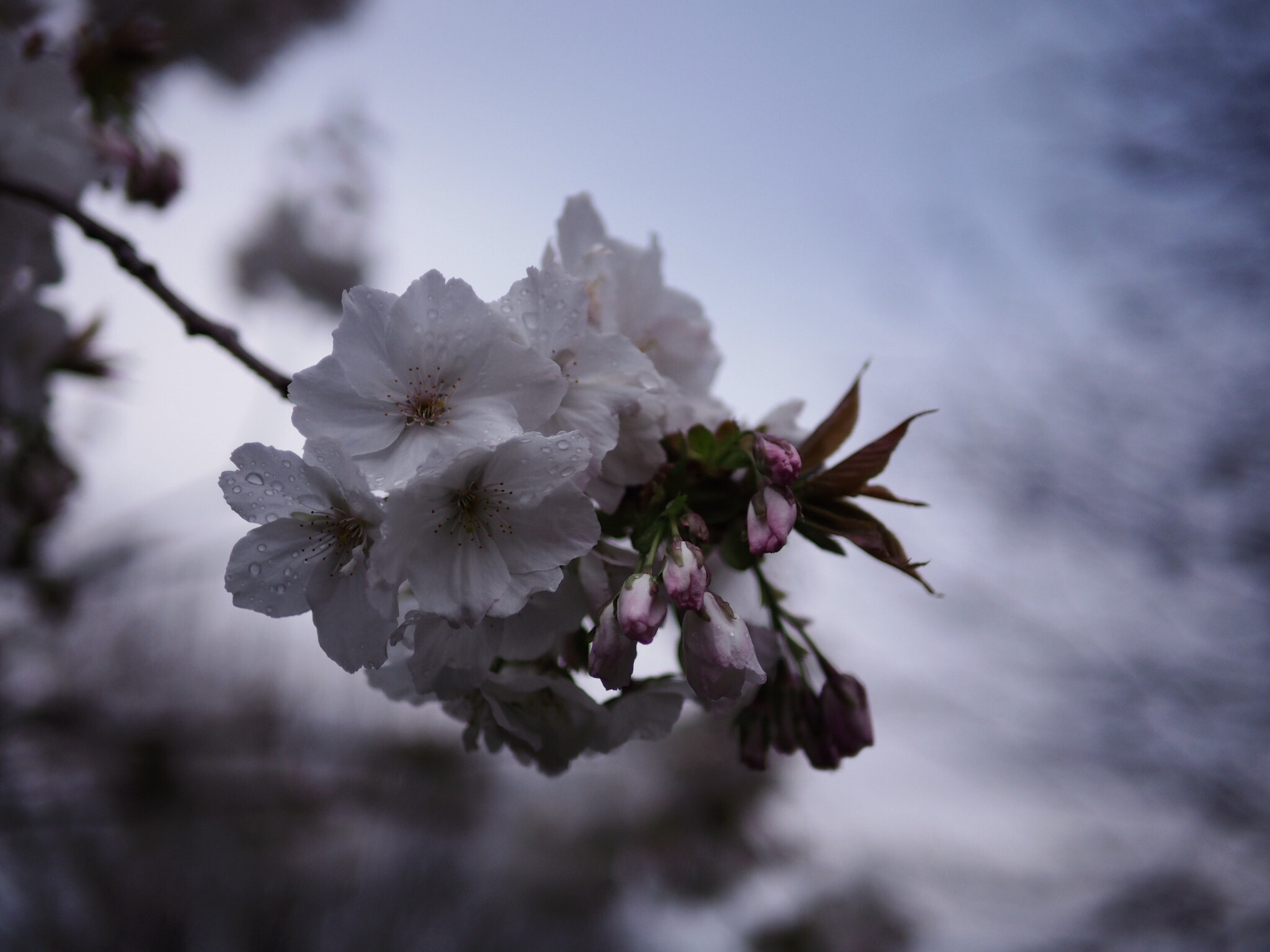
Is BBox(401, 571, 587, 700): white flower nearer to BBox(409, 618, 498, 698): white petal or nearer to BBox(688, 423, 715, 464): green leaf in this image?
BBox(409, 618, 498, 698): white petal

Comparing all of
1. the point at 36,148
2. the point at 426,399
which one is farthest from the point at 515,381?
the point at 36,148

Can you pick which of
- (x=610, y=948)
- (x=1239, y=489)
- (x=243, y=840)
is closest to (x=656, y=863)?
(x=610, y=948)

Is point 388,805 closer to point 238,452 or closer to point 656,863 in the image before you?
point 656,863

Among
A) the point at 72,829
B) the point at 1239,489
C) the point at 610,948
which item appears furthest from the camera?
the point at 610,948

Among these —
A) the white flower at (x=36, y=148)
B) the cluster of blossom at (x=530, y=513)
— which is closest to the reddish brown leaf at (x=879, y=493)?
the cluster of blossom at (x=530, y=513)

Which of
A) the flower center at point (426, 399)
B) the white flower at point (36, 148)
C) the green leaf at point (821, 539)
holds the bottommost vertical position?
the green leaf at point (821, 539)

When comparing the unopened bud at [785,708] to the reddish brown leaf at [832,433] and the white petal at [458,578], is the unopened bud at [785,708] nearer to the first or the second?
the reddish brown leaf at [832,433]

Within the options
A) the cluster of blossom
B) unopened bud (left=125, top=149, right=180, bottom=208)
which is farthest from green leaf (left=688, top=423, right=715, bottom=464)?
unopened bud (left=125, top=149, right=180, bottom=208)
